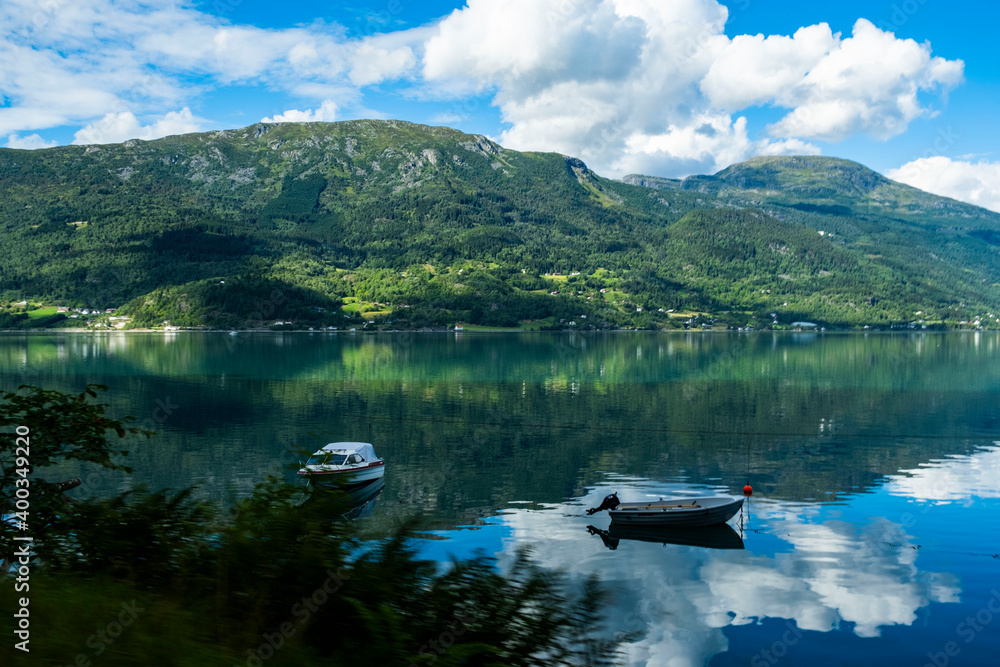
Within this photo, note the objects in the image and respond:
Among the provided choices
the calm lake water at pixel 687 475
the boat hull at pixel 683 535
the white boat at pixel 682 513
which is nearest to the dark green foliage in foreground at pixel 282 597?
the calm lake water at pixel 687 475

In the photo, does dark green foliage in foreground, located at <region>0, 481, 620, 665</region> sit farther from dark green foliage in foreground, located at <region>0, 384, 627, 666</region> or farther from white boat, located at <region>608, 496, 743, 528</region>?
white boat, located at <region>608, 496, 743, 528</region>

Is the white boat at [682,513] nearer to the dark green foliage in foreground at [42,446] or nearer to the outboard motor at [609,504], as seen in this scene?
the outboard motor at [609,504]

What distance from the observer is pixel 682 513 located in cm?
2852

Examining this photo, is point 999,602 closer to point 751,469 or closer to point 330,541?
point 751,469

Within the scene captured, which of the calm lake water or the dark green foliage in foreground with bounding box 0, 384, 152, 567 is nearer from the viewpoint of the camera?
the dark green foliage in foreground with bounding box 0, 384, 152, 567

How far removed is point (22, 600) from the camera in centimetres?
639

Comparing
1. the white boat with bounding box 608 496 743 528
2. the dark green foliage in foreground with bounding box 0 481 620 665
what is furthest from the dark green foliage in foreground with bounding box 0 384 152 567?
the white boat with bounding box 608 496 743 528

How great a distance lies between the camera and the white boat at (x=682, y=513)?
2848cm

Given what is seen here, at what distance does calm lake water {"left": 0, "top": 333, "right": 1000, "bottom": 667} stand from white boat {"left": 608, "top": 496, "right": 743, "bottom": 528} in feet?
3.03

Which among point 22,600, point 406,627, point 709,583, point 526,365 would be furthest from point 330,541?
point 526,365

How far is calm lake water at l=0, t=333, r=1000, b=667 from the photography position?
66.5 feet

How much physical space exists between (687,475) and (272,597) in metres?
34.0

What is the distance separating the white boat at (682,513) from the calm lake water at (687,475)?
36.4 inches

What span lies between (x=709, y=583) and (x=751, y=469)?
18728 millimetres
